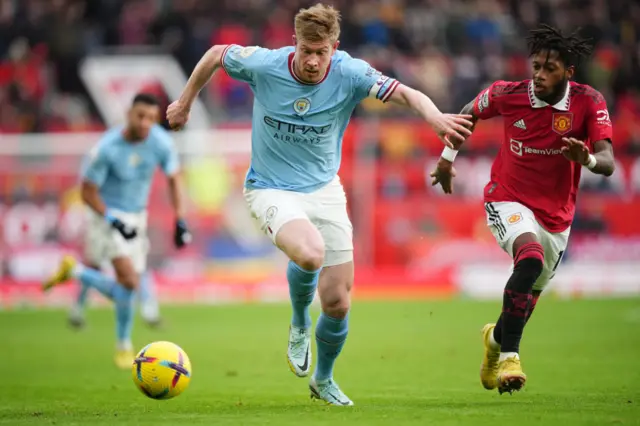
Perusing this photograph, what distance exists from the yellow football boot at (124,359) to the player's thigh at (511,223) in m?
5.14

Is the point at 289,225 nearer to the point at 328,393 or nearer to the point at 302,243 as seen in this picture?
the point at 302,243

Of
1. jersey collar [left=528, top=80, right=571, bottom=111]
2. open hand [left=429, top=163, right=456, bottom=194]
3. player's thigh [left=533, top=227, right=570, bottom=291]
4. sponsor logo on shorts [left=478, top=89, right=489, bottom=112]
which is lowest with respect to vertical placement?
player's thigh [left=533, top=227, right=570, bottom=291]

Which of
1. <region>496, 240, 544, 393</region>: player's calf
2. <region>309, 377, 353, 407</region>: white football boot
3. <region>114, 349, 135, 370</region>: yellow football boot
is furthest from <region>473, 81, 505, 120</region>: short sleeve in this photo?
<region>114, 349, 135, 370</region>: yellow football boot

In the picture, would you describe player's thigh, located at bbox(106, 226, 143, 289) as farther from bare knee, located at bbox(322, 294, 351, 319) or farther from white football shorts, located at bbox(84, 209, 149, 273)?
bare knee, located at bbox(322, 294, 351, 319)

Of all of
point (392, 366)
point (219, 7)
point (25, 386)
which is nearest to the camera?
point (25, 386)

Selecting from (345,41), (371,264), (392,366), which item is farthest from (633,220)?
(392,366)

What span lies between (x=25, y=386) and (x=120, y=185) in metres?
3.45

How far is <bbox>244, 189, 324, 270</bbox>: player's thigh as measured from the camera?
749cm

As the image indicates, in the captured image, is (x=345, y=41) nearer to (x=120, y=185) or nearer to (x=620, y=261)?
(x=620, y=261)

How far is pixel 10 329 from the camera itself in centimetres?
1638

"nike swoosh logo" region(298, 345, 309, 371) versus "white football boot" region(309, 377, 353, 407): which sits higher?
"nike swoosh logo" region(298, 345, 309, 371)

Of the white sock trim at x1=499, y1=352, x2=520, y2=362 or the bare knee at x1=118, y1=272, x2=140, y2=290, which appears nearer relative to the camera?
the white sock trim at x1=499, y1=352, x2=520, y2=362

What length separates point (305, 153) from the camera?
803 centimetres

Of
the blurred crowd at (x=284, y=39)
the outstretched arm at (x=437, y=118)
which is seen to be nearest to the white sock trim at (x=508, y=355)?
the outstretched arm at (x=437, y=118)
